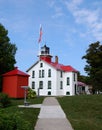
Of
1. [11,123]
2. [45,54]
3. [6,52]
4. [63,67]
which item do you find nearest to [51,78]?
[63,67]

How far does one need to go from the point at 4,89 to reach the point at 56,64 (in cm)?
2848

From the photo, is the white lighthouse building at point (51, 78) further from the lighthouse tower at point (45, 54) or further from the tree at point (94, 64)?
the tree at point (94, 64)

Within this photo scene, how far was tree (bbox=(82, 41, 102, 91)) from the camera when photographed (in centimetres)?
6028

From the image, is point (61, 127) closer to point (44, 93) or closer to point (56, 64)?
point (44, 93)

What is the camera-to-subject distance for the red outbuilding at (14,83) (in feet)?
152

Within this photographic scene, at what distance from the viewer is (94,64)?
6378 centimetres

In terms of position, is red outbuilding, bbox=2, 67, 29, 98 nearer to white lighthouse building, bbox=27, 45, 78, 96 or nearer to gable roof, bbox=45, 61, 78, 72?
white lighthouse building, bbox=27, 45, 78, 96

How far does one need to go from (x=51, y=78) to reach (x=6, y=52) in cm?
2116

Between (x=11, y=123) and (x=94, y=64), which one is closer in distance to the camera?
(x=11, y=123)

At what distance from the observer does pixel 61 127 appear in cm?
1444

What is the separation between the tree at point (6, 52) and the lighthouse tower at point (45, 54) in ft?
68.8

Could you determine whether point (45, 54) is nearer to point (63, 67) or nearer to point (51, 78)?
point (63, 67)

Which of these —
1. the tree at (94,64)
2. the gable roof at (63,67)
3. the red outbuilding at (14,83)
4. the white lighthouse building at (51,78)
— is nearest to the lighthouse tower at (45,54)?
the white lighthouse building at (51,78)

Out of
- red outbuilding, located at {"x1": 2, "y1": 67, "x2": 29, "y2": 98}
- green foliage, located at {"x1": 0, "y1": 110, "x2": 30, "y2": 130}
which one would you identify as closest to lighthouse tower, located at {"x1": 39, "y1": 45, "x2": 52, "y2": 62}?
red outbuilding, located at {"x1": 2, "y1": 67, "x2": 29, "y2": 98}
